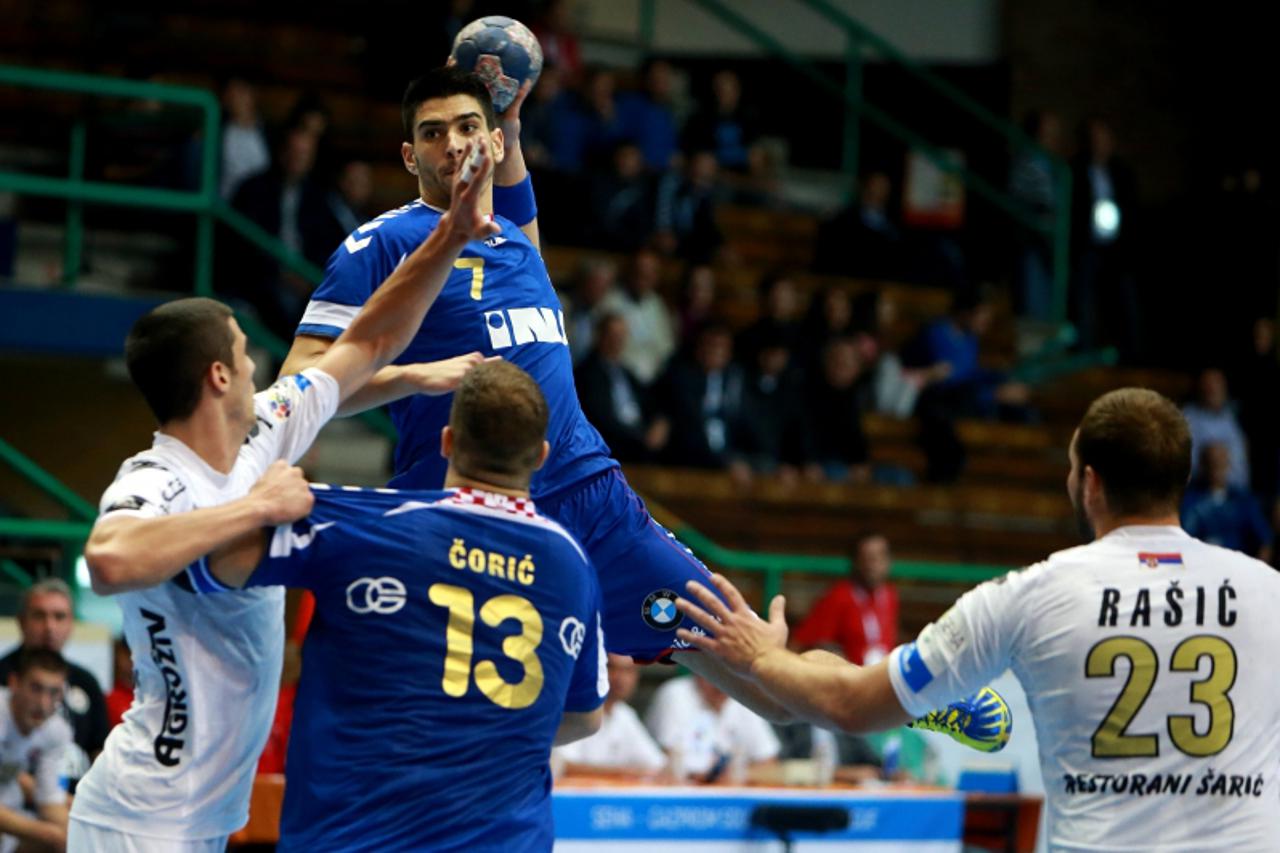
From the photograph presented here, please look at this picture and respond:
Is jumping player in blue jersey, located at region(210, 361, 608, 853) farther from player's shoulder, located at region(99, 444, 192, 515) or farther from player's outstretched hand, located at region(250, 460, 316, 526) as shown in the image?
player's shoulder, located at region(99, 444, 192, 515)

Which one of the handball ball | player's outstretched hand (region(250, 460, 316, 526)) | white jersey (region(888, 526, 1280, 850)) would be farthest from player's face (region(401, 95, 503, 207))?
white jersey (region(888, 526, 1280, 850))

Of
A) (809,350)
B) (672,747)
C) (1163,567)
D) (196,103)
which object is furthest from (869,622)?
(1163,567)

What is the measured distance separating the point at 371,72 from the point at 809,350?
159 inches

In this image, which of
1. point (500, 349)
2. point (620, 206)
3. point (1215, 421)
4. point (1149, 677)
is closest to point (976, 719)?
point (1149, 677)

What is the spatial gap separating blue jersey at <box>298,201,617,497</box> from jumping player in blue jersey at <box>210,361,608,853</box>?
4.27 feet

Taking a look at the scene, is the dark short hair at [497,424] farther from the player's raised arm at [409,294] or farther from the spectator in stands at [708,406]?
the spectator in stands at [708,406]

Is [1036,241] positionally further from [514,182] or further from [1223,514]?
[514,182]

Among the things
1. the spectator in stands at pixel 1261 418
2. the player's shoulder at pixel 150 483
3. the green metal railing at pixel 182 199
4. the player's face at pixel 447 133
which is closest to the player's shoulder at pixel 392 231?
the player's face at pixel 447 133

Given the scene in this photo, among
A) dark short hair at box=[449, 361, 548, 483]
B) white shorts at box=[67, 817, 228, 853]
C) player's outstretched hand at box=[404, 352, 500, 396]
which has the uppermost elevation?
player's outstretched hand at box=[404, 352, 500, 396]

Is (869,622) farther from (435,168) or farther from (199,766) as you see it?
(199,766)

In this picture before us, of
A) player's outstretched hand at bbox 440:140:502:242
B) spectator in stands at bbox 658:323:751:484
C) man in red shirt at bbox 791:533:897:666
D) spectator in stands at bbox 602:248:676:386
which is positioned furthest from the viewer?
spectator in stands at bbox 602:248:676:386

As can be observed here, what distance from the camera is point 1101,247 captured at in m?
18.0

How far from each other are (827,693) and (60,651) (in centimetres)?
521

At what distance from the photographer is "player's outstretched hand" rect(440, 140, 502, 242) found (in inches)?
201
